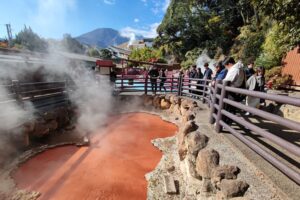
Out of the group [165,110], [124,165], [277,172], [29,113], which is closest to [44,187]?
[124,165]

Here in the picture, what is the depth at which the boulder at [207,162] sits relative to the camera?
274cm

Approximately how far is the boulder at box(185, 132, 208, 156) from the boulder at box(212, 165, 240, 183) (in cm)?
72

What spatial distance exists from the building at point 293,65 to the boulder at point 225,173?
10089mm

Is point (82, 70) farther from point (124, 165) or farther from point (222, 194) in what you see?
point (222, 194)

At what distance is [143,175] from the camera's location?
450 cm

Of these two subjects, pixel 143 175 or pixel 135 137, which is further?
pixel 135 137

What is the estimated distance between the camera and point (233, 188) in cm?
218

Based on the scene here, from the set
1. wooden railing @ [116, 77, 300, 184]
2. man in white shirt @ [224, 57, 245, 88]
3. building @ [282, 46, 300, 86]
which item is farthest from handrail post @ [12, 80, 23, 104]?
building @ [282, 46, 300, 86]

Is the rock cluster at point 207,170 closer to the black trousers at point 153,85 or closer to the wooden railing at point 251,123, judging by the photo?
the wooden railing at point 251,123

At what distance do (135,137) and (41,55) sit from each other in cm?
643

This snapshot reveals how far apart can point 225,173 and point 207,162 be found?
0.37 m

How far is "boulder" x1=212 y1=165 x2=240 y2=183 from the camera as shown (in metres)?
2.43

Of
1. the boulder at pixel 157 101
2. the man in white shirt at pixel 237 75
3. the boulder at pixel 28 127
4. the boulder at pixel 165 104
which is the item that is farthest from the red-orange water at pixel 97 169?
the boulder at pixel 157 101

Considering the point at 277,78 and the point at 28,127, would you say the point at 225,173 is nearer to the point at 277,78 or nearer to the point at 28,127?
the point at 28,127
